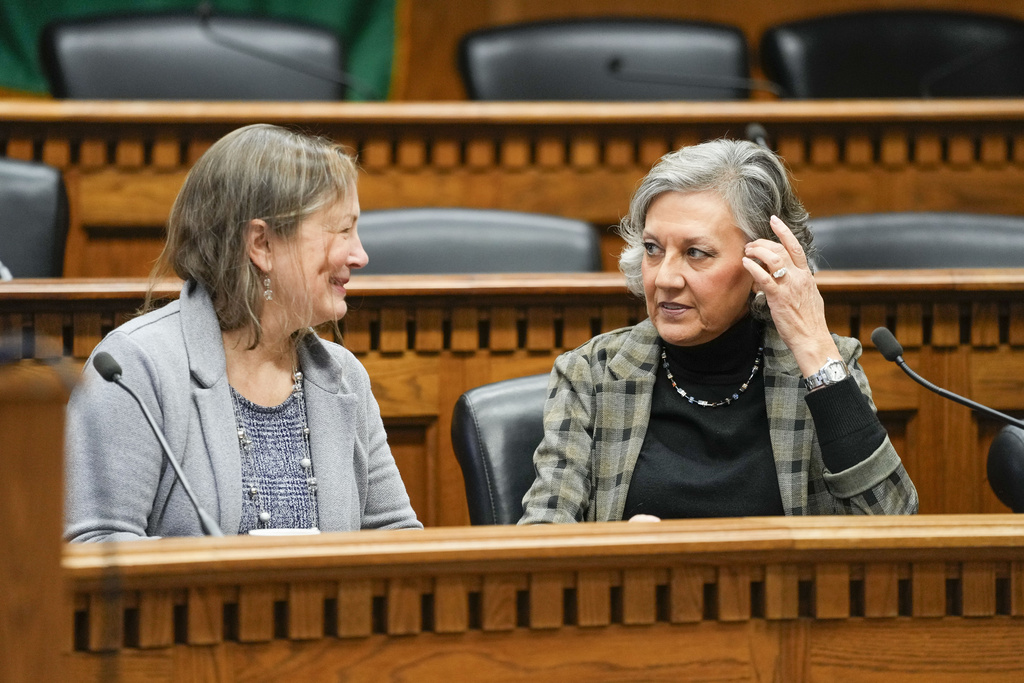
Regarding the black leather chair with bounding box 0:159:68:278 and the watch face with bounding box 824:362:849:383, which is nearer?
the watch face with bounding box 824:362:849:383

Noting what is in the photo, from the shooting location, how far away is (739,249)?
102 cm

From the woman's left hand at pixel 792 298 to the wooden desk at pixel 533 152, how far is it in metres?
0.59

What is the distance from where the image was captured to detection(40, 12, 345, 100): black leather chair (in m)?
1.79

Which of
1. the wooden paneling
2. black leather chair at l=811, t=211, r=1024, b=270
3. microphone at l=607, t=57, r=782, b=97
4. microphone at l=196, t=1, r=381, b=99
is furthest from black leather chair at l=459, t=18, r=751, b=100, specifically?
the wooden paneling

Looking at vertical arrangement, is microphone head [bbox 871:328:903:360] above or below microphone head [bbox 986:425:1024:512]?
above

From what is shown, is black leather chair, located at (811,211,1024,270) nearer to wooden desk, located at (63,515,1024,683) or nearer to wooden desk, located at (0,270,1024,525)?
wooden desk, located at (0,270,1024,525)

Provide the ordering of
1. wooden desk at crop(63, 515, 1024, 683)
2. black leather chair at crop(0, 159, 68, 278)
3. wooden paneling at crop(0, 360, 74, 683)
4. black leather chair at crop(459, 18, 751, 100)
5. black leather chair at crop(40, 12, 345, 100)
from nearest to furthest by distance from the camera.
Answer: wooden paneling at crop(0, 360, 74, 683), wooden desk at crop(63, 515, 1024, 683), black leather chair at crop(0, 159, 68, 278), black leather chair at crop(40, 12, 345, 100), black leather chair at crop(459, 18, 751, 100)

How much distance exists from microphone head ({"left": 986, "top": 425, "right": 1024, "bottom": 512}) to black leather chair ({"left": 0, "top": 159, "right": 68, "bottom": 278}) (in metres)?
1.00

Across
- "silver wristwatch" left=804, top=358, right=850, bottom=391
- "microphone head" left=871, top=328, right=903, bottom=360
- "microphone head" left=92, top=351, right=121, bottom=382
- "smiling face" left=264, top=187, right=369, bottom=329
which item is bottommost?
"silver wristwatch" left=804, top=358, right=850, bottom=391

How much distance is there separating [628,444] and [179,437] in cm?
37

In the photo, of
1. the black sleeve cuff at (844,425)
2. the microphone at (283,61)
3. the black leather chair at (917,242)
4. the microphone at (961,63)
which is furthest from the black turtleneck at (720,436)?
the microphone at (961,63)

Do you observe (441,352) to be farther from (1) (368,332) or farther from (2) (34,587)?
(2) (34,587)

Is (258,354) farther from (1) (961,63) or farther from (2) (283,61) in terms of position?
(1) (961,63)

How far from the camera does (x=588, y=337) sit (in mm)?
1195
